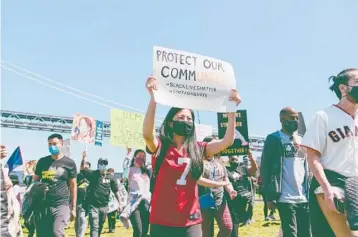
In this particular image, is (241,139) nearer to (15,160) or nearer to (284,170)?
(284,170)

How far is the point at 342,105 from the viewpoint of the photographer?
456 centimetres

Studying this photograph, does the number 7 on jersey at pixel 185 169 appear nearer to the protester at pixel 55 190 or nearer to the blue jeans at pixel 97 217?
the protester at pixel 55 190

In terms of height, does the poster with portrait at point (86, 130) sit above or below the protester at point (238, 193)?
above

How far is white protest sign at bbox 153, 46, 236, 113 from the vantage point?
484 cm

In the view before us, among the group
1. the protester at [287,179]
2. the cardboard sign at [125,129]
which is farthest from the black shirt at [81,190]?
the protester at [287,179]

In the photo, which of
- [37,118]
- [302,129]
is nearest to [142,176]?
[302,129]

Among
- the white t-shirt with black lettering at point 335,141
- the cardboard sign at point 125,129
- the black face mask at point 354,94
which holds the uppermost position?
the cardboard sign at point 125,129

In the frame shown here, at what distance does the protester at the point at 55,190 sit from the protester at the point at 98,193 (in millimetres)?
2310

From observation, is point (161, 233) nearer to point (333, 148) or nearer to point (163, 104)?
point (163, 104)

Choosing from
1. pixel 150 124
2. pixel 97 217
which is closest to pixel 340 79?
pixel 150 124

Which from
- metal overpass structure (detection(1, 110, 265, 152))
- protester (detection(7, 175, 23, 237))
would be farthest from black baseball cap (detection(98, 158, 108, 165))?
metal overpass structure (detection(1, 110, 265, 152))

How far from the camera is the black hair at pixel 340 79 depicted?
14.9ft

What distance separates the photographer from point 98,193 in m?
11.0

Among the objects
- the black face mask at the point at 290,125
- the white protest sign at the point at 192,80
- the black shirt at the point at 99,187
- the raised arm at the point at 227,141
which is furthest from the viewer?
the black shirt at the point at 99,187
